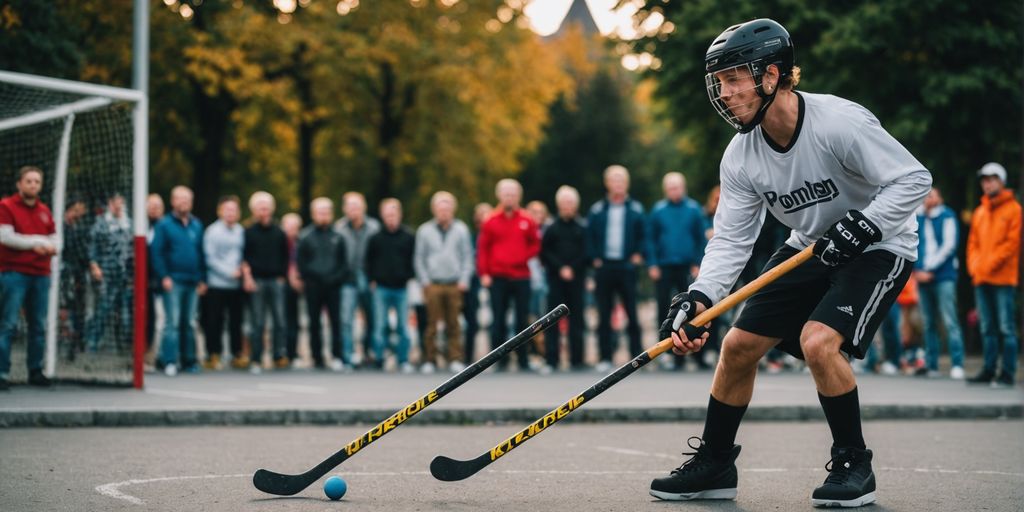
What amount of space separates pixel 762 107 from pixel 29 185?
7.75 m

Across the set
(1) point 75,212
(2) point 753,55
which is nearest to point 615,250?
(1) point 75,212

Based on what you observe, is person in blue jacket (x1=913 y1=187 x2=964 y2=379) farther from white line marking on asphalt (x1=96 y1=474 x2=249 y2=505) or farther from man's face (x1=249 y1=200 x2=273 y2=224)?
white line marking on asphalt (x1=96 y1=474 x2=249 y2=505)

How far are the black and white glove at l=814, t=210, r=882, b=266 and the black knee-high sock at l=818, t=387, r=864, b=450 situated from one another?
2.02ft

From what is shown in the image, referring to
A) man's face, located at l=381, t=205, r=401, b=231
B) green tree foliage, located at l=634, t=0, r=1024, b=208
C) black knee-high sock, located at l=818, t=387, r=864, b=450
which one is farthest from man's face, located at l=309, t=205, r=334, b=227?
black knee-high sock, located at l=818, t=387, r=864, b=450

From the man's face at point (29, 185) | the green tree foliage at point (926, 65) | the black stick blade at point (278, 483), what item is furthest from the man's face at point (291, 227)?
the black stick blade at point (278, 483)

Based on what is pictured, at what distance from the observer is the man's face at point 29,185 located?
1090 centimetres

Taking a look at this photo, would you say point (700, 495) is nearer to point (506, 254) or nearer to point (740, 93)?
point (740, 93)

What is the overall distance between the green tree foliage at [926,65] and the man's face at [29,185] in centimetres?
1082

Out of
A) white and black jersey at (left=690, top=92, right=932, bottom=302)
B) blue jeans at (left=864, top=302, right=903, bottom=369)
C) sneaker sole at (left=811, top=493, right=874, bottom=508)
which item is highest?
white and black jersey at (left=690, top=92, right=932, bottom=302)

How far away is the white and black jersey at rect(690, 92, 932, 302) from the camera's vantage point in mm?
5246

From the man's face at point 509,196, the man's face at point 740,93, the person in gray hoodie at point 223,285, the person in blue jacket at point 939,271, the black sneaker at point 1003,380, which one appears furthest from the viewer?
the person in gray hoodie at point 223,285

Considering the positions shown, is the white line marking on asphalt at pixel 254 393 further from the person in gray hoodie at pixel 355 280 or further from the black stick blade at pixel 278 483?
the black stick blade at pixel 278 483

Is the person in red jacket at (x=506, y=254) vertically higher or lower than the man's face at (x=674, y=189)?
lower

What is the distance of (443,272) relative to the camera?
14.3 m
